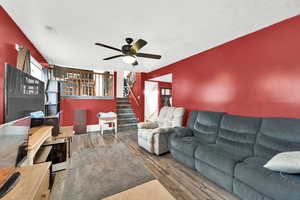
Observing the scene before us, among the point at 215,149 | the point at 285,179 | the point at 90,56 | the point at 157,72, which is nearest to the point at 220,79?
the point at 215,149

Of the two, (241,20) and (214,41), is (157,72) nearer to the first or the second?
(214,41)

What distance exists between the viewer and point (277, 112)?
196 centimetres

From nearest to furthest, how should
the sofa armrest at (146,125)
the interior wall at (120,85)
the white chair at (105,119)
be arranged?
1. the sofa armrest at (146,125)
2. the white chair at (105,119)
3. the interior wall at (120,85)

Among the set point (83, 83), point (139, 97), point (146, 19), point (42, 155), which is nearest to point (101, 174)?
point (42, 155)

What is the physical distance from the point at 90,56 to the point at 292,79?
4190 millimetres

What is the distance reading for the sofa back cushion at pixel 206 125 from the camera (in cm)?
242

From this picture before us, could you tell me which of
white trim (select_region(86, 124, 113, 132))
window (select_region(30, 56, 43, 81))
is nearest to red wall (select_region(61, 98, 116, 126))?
white trim (select_region(86, 124, 113, 132))

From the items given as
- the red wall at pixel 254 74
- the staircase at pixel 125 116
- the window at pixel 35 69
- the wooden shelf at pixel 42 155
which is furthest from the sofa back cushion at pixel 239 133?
the window at pixel 35 69

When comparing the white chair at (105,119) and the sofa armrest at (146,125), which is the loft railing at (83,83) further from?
the sofa armrest at (146,125)

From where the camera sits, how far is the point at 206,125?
2596 millimetres

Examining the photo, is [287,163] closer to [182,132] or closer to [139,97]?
[182,132]

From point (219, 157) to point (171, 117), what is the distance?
1.74m

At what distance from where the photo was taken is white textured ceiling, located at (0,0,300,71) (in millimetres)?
1572

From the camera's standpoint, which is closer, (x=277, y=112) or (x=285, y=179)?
(x=285, y=179)
